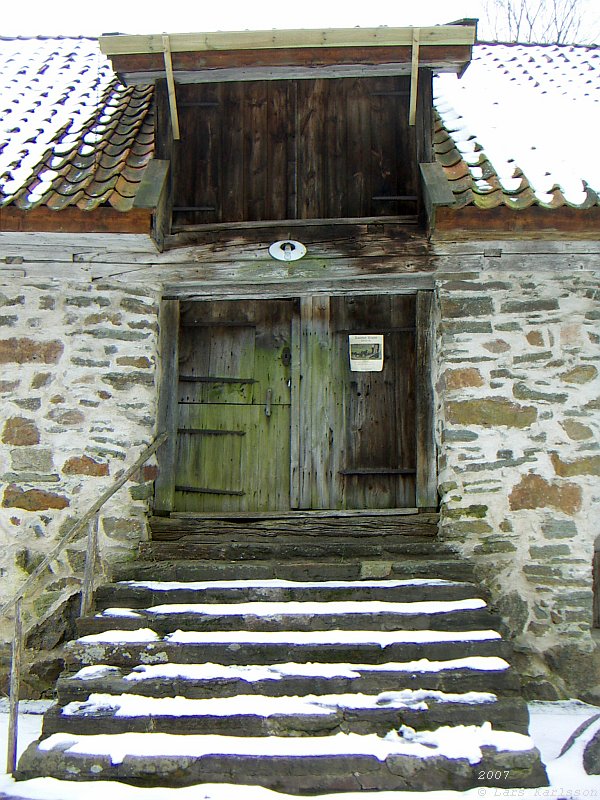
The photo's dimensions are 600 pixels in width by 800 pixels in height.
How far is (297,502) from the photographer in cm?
574

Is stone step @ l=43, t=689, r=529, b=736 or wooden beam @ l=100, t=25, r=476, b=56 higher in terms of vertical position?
wooden beam @ l=100, t=25, r=476, b=56

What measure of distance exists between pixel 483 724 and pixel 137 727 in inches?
67.2

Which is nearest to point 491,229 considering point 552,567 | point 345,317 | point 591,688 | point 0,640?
point 345,317

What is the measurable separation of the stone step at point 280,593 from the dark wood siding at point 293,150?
9.12ft

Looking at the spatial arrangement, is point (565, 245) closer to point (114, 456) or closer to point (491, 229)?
point (491, 229)

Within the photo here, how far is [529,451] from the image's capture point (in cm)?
535

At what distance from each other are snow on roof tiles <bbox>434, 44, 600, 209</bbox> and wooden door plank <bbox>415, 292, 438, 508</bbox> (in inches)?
39.8

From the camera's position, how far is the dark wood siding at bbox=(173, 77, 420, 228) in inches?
229

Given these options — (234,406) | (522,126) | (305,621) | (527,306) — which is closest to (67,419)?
(234,406)

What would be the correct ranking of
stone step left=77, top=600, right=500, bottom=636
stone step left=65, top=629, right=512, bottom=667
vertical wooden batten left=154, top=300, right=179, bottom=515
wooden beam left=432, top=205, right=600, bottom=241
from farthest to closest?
vertical wooden batten left=154, top=300, right=179, bottom=515 → wooden beam left=432, top=205, right=600, bottom=241 → stone step left=77, top=600, right=500, bottom=636 → stone step left=65, top=629, right=512, bottom=667

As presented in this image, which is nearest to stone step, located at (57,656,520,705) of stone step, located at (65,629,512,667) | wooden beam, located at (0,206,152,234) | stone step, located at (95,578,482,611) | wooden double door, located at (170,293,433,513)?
stone step, located at (65,629,512,667)

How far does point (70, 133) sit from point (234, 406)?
96.5 inches

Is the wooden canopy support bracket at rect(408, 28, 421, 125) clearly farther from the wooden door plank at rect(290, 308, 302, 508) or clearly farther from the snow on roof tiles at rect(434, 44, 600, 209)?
the wooden door plank at rect(290, 308, 302, 508)

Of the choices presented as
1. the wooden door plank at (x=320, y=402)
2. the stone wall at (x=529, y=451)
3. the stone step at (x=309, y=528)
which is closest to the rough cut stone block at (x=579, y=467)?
the stone wall at (x=529, y=451)
